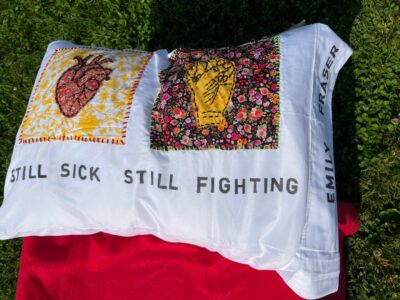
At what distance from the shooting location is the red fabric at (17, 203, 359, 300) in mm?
1664

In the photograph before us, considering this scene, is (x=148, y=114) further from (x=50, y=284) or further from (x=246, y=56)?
(x=50, y=284)

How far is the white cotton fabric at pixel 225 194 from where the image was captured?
1437 millimetres

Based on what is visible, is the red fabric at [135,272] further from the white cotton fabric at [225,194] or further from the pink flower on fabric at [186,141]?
the pink flower on fabric at [186,141]

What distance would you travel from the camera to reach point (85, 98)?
5.25 ft

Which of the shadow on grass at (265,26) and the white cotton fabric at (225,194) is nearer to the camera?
the white cotton fabric at (225,194)

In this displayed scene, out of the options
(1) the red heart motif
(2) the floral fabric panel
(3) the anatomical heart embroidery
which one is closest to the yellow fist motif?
(2) the floral fabric panel

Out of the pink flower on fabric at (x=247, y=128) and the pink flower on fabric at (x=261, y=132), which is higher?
the pink flower on fabric at (x=247, y=128)

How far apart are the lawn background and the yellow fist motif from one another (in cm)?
81

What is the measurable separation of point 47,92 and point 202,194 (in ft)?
2.40

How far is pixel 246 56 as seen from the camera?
160cm

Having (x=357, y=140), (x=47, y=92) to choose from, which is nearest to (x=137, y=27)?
(x=47, y=92)

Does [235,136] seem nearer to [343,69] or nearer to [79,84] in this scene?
[79,84]

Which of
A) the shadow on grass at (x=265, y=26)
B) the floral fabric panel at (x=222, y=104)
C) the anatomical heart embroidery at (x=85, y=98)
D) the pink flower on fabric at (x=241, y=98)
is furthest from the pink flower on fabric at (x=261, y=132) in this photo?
the shadow on grass at (x=265, y=26)

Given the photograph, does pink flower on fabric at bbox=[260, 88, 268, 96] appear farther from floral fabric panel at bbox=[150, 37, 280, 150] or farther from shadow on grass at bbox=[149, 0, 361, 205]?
shadow on grass at bbox=[149, 0, 361, 205]
